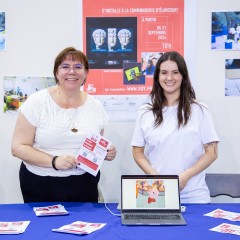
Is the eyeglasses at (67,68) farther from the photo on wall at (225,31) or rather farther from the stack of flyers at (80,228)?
the photo on wall at (225,31)

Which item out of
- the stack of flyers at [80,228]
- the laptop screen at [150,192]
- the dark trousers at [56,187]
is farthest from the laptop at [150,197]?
the dark trousers at [56,187]

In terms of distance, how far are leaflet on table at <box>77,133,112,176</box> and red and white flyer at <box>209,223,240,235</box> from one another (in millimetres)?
783

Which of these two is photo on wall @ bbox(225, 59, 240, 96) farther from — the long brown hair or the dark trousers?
the dark trousers

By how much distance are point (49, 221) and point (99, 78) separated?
157 centimetres

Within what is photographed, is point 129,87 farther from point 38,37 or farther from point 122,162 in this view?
point 38,37

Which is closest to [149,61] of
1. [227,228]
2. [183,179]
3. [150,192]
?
[183,179]

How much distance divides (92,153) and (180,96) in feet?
2.29

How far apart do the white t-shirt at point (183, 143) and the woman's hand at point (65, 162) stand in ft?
1.69

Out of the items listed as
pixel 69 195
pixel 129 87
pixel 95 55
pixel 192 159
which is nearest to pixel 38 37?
pixel 95 55

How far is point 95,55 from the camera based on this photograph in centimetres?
302

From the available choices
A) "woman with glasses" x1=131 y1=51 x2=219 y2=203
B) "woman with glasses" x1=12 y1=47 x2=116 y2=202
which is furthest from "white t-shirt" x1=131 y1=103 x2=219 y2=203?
"woman with glasses" x1=12 y1=47 x2=116 y2=202

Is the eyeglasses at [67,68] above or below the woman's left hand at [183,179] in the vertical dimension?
above

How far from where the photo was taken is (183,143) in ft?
7.25

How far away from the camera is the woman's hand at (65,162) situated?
2.06 m
